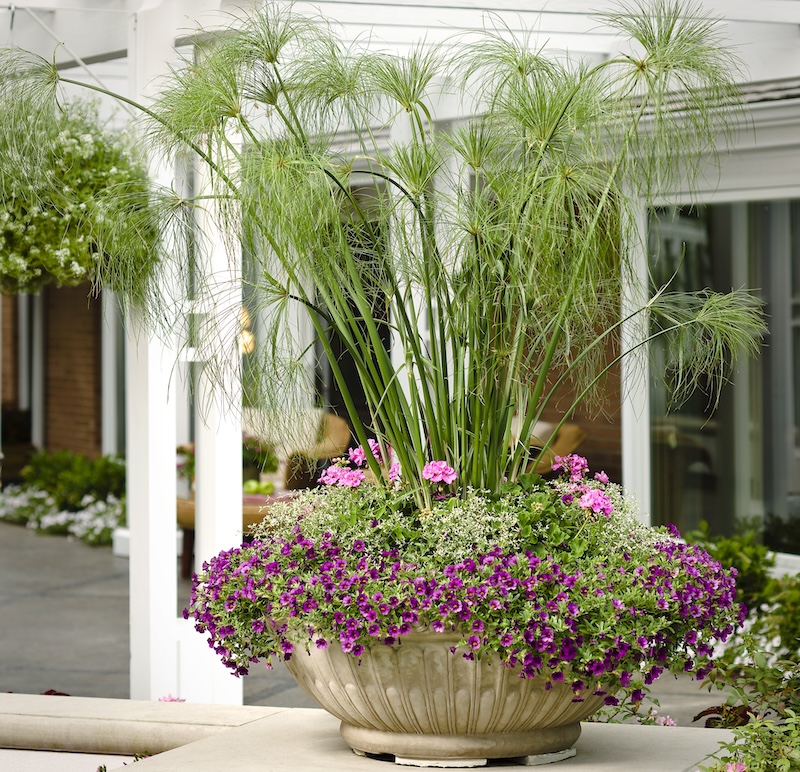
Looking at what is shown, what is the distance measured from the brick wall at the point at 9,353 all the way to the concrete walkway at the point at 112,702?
2.20 meters

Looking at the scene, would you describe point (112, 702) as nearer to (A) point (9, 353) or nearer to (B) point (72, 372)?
(B) point (72, 372)

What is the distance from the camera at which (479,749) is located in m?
2.20

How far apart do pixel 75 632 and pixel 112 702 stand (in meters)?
2.70

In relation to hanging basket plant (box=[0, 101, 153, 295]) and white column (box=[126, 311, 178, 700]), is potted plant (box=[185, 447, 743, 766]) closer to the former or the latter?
hanging basket plant (box=[0, 101, 153, 295])

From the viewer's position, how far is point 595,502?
7.50 ft

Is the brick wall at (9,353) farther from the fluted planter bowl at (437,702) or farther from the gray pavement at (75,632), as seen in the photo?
the fluted planter bowl at (437,702)

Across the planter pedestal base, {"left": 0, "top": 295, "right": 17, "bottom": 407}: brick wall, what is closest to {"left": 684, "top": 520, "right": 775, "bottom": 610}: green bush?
the planter pedestal base

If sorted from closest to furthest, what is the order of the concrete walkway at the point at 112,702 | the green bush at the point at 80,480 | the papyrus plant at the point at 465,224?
1. the papyrus plant at the point at 465,224
2. the concrete walkway at the point at 112,702
3. the green bush at the point at 80,480

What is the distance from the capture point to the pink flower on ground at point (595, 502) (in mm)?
2283

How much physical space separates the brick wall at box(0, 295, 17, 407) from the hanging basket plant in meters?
7.90

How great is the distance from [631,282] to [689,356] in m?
0.25

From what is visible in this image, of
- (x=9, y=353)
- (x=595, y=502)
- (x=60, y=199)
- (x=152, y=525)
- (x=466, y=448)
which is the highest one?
(x=60, y=199)

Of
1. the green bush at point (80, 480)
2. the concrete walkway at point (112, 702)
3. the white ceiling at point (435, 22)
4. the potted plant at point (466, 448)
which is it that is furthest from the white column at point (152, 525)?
the green bush at point (80, 480)

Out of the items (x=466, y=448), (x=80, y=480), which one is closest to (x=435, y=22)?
(x=466, y=448)
